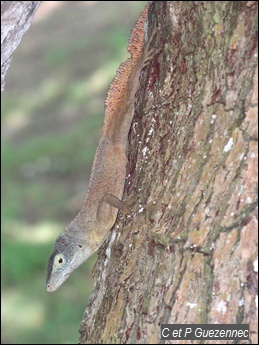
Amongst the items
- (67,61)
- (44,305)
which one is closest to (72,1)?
(67,61)

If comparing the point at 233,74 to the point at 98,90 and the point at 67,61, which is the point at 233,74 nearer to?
the point at 98,90

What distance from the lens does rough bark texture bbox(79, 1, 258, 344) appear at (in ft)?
7.43

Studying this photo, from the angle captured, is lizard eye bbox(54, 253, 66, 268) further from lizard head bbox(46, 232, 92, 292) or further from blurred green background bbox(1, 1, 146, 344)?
blurred green background bbox(1, 1, 146, 344)

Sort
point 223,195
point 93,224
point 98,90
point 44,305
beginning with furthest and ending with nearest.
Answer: point 98,90 < point 44,305 < point 93,224 < point 223,195

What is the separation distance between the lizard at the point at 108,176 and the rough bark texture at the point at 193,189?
0.38 m

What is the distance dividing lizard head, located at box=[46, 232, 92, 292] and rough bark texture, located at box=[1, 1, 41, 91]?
47.9 inches

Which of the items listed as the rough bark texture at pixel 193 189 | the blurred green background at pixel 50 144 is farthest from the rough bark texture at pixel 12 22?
the blurred green background at pixel 50 144

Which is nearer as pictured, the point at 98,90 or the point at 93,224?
the point at 93,224

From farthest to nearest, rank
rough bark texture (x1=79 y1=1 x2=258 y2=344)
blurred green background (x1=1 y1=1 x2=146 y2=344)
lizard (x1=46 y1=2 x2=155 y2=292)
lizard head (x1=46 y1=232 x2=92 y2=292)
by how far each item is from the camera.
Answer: blurred green background (x1=1 y1=1 x2=146 y2=344)
lizard head (x1=46 y1=232 x2=92 y2=292)
lizard (x1=46 y1=2 x2=155 y2=292)
rough bark texture (x1=79 y1=1 x2=258 y2=344)

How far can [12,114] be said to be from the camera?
10.1 m

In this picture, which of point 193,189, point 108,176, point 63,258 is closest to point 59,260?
point 63,258

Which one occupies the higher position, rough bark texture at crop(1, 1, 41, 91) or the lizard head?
rough bark texture at crop(1, 1, 41, 91)

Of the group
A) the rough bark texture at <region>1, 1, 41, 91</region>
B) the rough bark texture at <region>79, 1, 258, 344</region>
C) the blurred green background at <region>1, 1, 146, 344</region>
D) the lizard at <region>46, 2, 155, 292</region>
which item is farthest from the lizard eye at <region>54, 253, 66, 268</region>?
the blurred green background at <region>1, 1, 146, 344</region>

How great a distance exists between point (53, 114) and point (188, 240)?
25.2 feet
